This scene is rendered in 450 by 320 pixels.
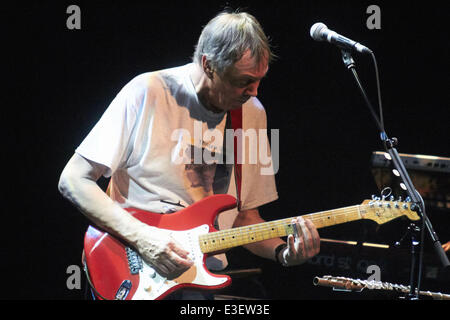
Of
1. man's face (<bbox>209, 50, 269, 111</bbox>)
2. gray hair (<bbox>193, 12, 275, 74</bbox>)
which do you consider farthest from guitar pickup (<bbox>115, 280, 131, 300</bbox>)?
gray hair (<bbox>193, 12, 275, 74</bbox>)

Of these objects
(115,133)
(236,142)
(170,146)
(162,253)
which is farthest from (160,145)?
(162,253)

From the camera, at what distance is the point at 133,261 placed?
92.4 inches

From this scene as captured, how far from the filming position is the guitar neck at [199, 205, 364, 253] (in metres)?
2.43

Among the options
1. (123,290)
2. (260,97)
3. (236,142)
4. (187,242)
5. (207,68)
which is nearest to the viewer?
(123,290)

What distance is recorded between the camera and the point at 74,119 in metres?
3.54

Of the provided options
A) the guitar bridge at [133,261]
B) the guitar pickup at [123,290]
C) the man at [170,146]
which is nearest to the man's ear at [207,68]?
the man at [170,146]

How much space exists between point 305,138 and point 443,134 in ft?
3.12

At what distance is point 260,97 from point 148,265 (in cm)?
175

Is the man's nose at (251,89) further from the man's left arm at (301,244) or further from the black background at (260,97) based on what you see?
the black background at (260,97)

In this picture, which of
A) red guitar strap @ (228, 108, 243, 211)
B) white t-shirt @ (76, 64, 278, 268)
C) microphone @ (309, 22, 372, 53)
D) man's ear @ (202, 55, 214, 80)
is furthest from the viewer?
red guitar strap @ (228, 108, 243, 211)

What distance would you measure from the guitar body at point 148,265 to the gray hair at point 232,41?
68cm

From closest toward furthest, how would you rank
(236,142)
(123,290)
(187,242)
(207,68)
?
(123,290) → (187,242) → (207,68) → (236,142)

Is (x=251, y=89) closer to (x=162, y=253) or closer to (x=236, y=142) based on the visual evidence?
(x=236, y=142)

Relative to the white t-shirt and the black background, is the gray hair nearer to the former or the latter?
the white t-shirt
